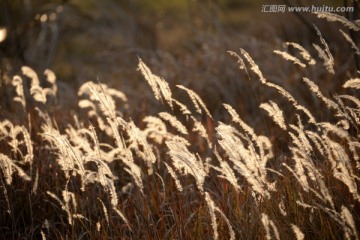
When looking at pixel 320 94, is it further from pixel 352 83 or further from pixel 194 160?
pixel 194 160

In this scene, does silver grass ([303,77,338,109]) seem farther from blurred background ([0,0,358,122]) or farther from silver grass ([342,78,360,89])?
blurred background ([0,0,358,122])

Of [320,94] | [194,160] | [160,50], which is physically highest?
[160,50]

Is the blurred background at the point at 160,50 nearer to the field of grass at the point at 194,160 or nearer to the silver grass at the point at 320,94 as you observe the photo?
the field of grass at the point at 194,160

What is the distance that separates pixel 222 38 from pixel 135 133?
12.6ft

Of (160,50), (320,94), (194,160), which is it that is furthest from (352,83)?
(160,50)

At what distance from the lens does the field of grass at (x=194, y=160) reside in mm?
1973

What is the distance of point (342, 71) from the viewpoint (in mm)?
4723

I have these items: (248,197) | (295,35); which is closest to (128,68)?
(295,35)

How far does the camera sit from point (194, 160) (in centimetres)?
192

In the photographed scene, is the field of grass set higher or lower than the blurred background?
lower

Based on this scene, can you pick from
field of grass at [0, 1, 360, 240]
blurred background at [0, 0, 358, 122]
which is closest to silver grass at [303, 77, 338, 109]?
field of grass at [0, 1, 360, 240]

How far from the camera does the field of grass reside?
1.97m

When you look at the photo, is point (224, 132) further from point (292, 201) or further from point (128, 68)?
point (128, 68)

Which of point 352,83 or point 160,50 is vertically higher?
point 160,50
